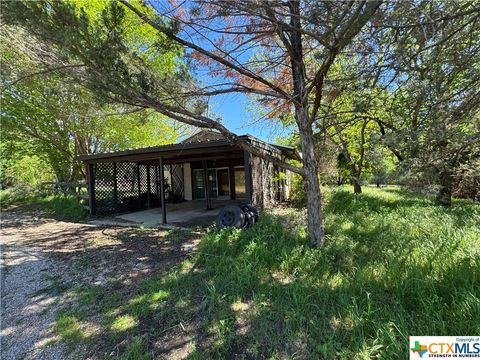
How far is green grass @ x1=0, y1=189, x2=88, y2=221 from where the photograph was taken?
955cm

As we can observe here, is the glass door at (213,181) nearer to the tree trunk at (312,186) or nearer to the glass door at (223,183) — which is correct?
the glass door at (223,183)

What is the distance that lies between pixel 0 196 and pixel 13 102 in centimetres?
906

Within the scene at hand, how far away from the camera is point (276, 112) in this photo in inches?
212

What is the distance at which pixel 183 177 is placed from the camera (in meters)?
14.0

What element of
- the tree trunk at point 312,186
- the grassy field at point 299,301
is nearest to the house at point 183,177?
the tree trunk at point 312,186

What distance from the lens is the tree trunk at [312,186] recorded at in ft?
14.0

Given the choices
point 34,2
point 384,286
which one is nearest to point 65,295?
point 34,2

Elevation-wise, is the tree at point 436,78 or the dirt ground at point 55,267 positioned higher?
the tree at point 436,78

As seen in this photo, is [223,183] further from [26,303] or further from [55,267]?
[26,303]

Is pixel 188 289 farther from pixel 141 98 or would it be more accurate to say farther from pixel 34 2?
pixel 34 2

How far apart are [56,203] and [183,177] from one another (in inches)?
239

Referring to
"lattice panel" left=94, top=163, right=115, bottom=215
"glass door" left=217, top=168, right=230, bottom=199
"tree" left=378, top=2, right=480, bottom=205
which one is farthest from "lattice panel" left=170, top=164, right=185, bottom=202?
"tree" left=378, top=2, right=480, bottom=205

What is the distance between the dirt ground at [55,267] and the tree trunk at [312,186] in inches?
95.3

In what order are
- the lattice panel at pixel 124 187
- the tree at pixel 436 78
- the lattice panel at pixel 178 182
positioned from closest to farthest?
the tree at pixel 436 78, the lattice panel at pixel 124 187, the lattice panel at pixel 178 182
